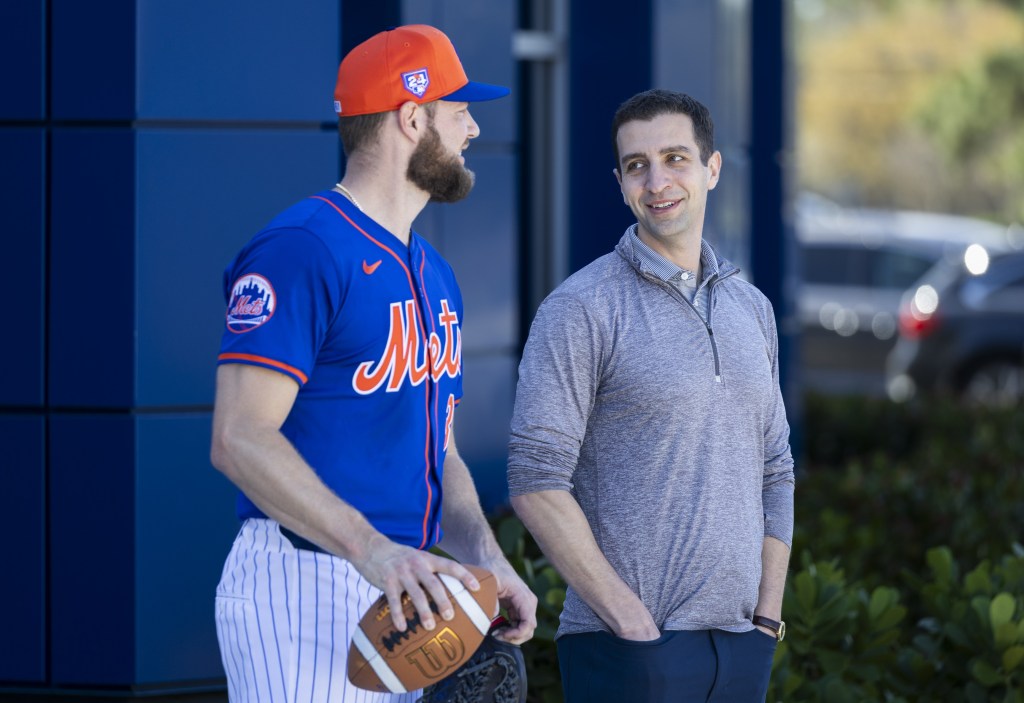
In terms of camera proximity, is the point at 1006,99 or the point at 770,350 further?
the point at 1006,99

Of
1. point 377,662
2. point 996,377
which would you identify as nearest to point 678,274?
point 377,662

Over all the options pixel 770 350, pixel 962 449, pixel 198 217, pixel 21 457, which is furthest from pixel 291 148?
pixel 962 449

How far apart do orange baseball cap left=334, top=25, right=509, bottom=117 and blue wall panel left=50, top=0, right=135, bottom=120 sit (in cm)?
231

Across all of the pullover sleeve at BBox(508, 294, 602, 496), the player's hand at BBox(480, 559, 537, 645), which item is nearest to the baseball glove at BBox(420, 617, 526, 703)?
the player's hand at BBox(480, 559, 537, 645)

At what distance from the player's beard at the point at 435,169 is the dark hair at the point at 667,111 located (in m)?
0.42

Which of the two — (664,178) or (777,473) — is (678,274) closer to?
(664,178)

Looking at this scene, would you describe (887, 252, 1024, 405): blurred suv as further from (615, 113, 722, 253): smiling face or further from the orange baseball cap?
the orange baseball cap

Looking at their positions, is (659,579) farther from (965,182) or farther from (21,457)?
(965,182)

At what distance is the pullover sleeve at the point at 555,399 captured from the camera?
322cm

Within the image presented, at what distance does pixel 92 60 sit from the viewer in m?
5.25

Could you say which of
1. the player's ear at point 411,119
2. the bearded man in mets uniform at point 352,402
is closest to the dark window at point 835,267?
the bearded man in mets uniform at point 352,402

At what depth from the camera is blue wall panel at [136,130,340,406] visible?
5.23m

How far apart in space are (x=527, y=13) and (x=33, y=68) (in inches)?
129

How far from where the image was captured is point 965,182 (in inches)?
2087
